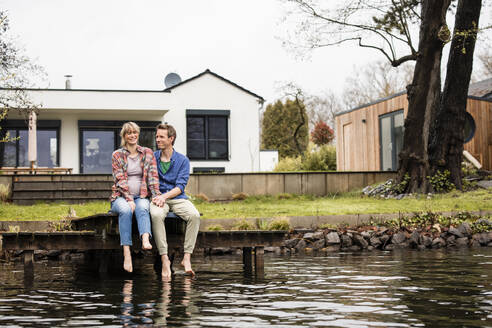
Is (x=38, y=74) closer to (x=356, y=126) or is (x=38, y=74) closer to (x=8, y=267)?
(x=8, y=267)

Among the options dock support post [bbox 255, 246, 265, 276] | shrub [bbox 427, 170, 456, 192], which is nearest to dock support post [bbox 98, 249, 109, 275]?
dock support post [bbox 255, 246, 265, 276]

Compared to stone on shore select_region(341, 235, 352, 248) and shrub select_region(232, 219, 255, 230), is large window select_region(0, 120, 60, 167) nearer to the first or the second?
shrub select_region(232, 219, 255, 230)

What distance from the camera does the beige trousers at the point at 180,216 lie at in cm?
664

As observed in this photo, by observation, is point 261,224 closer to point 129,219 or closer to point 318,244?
point 318,244

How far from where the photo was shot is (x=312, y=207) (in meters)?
13.4

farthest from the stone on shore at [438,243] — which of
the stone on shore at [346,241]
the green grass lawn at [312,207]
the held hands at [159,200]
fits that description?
the held hands at [159,200]

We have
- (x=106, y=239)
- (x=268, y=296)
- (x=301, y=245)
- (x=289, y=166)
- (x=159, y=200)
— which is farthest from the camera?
(x=289, y=166)

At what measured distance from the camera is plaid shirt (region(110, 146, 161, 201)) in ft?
22.2

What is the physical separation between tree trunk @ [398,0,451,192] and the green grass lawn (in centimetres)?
102

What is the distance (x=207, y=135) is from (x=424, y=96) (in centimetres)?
1226

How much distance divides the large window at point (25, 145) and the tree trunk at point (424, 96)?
1484cm

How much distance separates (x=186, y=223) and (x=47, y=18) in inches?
361

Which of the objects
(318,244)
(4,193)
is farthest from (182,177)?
(4,193)

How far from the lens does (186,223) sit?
273 inches
